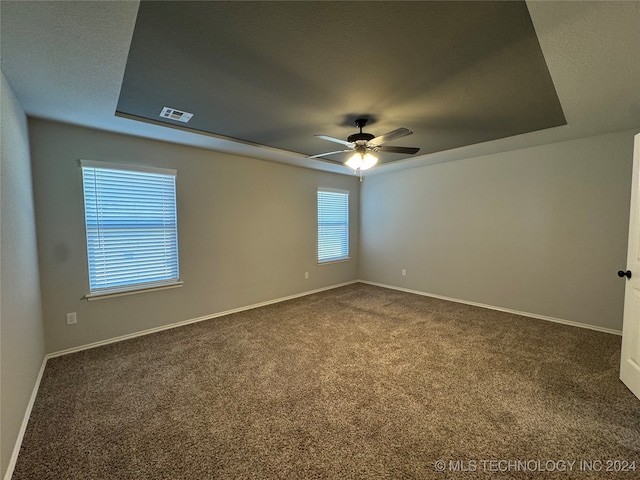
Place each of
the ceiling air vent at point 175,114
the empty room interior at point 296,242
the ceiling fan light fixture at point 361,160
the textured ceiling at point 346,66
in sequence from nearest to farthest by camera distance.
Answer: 1. the textured ceiling at point 346,66
2. the empty room interior at point 296,242
3. the ceiling air vent at point 175,114
4. the ceiling fan light fixture at point 361,160

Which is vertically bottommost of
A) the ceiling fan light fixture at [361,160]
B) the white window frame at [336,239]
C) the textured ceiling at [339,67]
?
the white window frame at [336,239]

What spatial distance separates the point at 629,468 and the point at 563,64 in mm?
2547

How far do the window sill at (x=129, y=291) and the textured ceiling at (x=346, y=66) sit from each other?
5.98ft

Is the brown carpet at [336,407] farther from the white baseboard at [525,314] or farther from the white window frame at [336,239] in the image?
the white window frame at [336,239]

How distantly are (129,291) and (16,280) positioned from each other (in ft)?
4.45

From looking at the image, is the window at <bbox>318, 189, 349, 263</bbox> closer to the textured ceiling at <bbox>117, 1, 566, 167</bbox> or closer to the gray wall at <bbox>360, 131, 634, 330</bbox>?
the gray wall at <bbox>360, 131, 634, 330</bbox>

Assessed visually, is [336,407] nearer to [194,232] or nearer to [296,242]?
[194,232]

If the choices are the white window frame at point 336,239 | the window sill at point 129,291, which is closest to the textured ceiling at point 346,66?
the window sill at point 129,291

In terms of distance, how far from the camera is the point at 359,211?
6184 mm

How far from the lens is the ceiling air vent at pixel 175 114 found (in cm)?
266

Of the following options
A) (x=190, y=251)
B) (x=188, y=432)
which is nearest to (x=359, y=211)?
(x=190, y=251)

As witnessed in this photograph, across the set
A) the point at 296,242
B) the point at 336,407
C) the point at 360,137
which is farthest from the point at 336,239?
the point at 336,407

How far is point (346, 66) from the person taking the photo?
1.99 metres

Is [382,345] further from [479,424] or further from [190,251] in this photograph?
[190,251]
